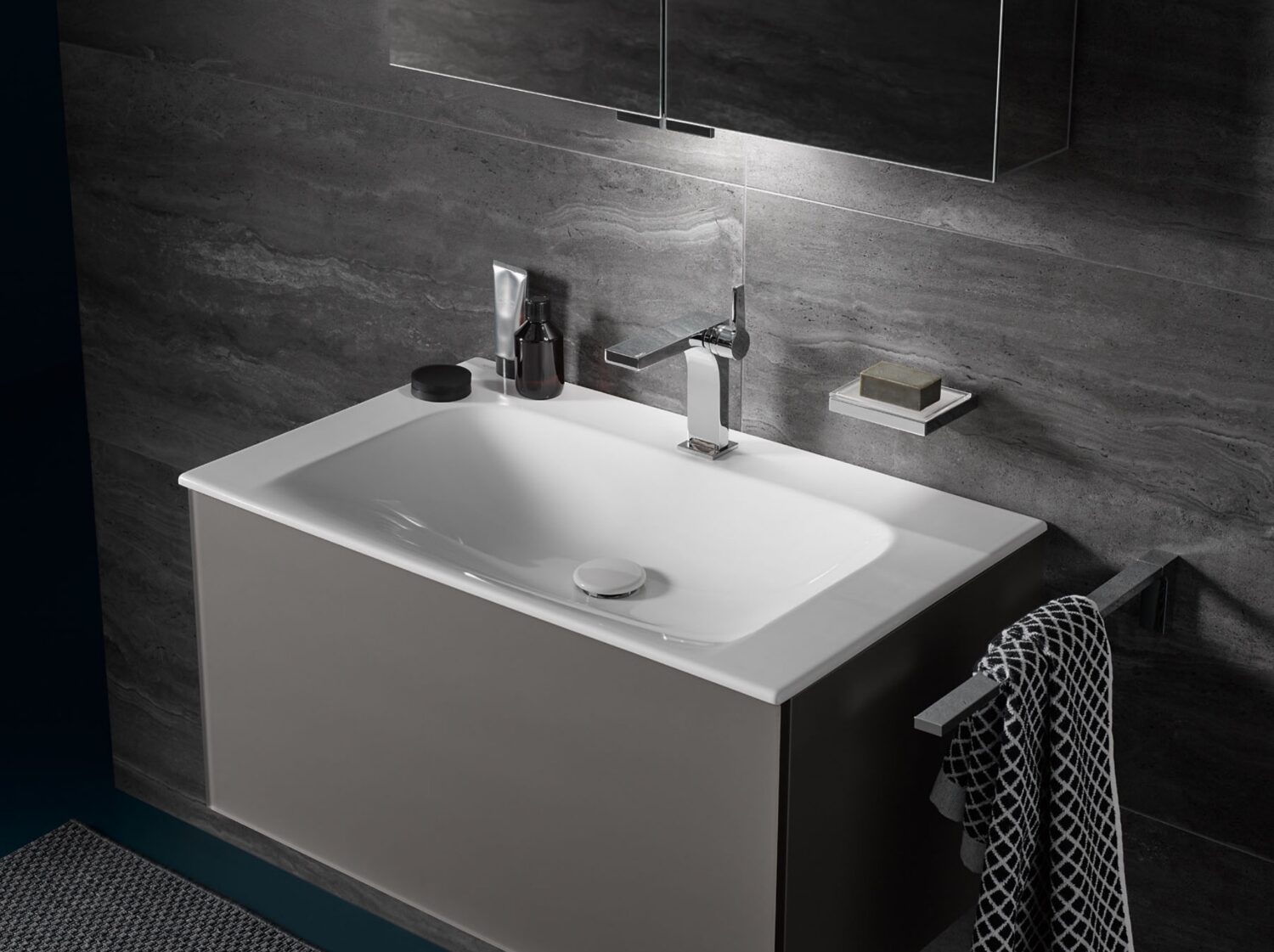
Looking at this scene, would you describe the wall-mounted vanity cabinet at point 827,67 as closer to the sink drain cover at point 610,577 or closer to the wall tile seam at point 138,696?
the sink drain cover at point 610,577

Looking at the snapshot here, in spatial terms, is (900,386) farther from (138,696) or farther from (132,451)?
(138,696)

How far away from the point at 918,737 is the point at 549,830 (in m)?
0.39

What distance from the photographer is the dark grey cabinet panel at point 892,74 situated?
1.47m

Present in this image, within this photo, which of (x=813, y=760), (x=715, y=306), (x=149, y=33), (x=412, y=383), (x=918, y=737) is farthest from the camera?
(x=149, y=33)

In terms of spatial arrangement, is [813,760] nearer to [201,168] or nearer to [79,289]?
[201,168]

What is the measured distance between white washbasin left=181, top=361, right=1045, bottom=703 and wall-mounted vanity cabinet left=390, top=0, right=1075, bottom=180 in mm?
404

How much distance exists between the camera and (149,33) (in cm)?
239

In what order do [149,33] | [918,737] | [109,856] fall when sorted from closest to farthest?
1. [918,737]
2. [149,33]
3. [109,856]

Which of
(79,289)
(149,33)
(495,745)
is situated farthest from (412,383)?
(79,289)

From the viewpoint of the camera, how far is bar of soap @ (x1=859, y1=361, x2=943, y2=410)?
1.71 m

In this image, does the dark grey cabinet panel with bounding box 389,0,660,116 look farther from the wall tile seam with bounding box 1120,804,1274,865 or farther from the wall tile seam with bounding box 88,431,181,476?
the wall tile seam with bounding box 88,431,181,476

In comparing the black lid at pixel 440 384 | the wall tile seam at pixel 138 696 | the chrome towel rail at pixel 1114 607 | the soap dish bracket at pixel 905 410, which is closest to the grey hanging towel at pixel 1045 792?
the chrome towel rail at pixel 1114 607

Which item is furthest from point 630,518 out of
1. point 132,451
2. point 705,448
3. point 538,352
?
point 132,451

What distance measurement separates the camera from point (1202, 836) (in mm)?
1754
